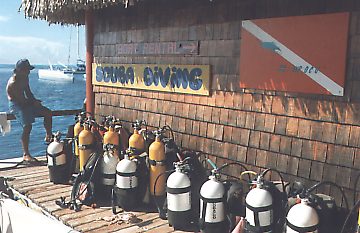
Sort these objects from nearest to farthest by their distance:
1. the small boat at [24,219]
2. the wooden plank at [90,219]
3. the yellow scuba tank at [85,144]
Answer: the small boat at [24,219], the wooden plank at [90,219], the yellow scuba tank at [85,144]

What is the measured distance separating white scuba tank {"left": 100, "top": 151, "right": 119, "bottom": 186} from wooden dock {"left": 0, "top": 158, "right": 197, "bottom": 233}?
407 millimetres

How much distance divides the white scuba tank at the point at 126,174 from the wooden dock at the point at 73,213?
376mm

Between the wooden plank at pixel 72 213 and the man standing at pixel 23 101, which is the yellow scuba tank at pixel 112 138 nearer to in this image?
the wooden plank at pixel 72 213

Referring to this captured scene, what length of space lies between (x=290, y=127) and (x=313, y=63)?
29.7 inches

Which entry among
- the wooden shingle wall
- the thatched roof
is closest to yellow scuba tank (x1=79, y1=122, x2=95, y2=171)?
the wooden shingle wall

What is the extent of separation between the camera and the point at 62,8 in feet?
21.3

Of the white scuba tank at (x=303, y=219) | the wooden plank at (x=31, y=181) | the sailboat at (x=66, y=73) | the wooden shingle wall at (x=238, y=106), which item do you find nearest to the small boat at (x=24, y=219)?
the wooden plank at (x=31, y=181)

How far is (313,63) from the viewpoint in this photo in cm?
431

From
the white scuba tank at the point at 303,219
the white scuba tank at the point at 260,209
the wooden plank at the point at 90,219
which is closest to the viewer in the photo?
the white scuba tank at the point at 303,219

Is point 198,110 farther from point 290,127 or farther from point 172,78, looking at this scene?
point 290,127

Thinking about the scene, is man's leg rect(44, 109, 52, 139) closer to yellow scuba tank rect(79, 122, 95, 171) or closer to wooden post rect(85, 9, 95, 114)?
wooden post rect(85, 9, 95, 114)

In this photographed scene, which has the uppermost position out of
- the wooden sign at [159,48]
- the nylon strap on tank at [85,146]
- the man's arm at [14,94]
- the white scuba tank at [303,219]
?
the wooden sign at [159,48]

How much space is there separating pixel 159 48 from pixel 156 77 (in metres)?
0.44

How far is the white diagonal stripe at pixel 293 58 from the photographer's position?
417cm
